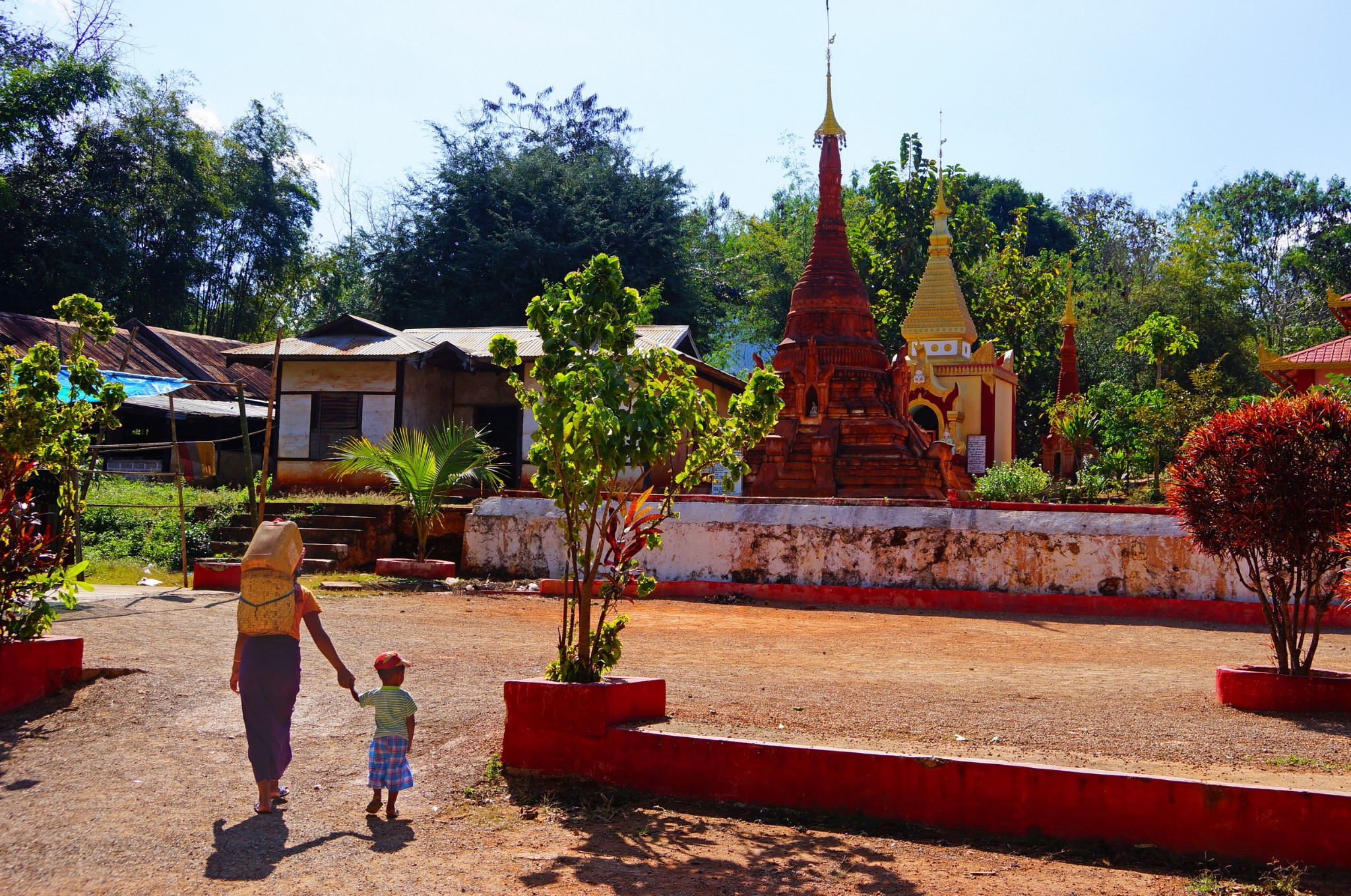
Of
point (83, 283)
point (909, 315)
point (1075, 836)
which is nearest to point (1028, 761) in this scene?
point (1075, 836)

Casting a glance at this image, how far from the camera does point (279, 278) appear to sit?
37625mm

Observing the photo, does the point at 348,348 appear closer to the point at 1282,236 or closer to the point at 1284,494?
the point at 1284,494

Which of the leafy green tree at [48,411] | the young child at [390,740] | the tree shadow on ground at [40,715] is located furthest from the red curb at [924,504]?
the young child at [390,740]

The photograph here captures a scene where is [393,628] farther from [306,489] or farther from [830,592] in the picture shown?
[306,489]

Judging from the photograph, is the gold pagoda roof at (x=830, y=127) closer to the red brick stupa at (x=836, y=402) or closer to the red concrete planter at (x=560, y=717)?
the red brick stupa at (x=836, y=402)

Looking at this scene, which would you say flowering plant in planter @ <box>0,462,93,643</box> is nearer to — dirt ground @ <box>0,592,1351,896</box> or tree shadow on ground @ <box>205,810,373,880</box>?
dirt ground @ <box>0,592,1351,896</box>

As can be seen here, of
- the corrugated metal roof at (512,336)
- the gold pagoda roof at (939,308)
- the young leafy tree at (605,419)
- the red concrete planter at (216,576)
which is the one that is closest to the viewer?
the young leafy tree at (605,419)

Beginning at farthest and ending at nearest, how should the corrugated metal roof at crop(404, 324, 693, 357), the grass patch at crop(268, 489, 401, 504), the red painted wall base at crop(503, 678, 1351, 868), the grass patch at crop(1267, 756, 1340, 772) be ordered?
1. the corrugated metal roof at crop(404, 324, 693, 357)
2. the grass patch at crop(268, 489, 401, 504)
3. the grass patch at crop(1267, 756, 1340, 772)
4. the red painted wall base at crop(503, 678, 1351, 868)

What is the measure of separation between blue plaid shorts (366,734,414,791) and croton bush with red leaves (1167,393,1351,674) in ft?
17.5

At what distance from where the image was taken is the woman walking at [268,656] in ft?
16.2

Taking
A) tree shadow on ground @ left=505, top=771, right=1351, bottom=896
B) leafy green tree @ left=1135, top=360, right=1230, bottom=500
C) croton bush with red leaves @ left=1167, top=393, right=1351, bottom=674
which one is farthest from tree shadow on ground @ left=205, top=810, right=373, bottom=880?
leafy green tree @ left=1135, top=360, right=1230, bottom=500

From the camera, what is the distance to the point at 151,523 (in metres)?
16.6

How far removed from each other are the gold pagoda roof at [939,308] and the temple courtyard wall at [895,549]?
59.2 feet

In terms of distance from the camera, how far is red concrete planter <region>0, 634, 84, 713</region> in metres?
6.65
